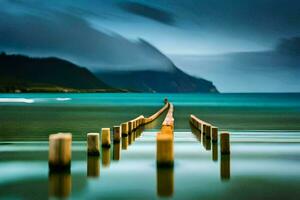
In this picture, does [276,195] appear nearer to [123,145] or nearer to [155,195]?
[155,195]

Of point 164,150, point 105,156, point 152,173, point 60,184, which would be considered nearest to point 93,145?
point 105,156

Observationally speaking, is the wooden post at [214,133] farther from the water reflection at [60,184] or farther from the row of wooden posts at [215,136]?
the water reflection at [60,184]

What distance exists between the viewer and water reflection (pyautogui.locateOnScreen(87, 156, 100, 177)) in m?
14.1

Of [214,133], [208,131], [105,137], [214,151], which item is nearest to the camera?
[105,137]

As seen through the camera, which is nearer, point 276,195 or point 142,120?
point 276,195

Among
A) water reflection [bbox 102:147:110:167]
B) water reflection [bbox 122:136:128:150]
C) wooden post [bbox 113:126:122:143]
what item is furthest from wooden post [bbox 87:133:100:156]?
wooden post [bbox 113:126:122:143]

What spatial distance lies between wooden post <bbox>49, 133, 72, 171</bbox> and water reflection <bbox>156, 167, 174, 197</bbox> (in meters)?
2.39

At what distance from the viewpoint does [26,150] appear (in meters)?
19.8

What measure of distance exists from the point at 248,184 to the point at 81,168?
488 cm

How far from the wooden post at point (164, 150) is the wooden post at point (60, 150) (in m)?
2.30

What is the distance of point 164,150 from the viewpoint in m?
13.7

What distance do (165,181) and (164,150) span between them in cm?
104

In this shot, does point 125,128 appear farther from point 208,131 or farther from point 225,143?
point 225,143

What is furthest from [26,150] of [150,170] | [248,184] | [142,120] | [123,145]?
[142,120]
